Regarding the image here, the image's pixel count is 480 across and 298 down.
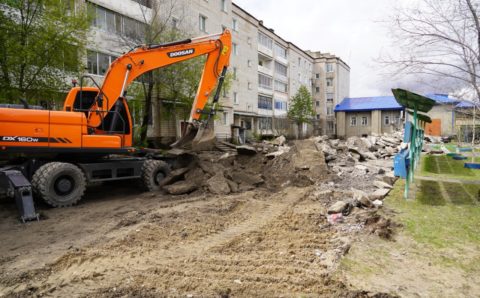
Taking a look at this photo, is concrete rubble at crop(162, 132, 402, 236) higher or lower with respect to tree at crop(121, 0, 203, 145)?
lower

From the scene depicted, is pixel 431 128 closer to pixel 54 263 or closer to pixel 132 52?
pixel 132 52

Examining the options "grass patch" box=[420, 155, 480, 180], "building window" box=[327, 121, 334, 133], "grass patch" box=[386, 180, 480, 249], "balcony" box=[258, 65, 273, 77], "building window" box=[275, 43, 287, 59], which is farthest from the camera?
"building window" box=[327, 121, 334, 133]

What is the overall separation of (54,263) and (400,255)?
500 centimetres

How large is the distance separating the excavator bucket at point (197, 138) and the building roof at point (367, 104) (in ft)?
178

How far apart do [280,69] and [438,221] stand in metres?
45.4

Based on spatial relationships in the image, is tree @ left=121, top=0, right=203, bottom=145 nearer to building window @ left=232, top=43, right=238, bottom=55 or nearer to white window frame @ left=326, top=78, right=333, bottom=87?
building window @ left=232, top=43, right=238, bottom=55

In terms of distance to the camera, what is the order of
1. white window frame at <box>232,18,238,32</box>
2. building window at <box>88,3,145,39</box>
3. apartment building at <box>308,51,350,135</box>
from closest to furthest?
building window at <box>88,3,145,39</box>, white window frame at <box>232,18,238,32</box>, apartment building at <box>308,51,350,135</box>

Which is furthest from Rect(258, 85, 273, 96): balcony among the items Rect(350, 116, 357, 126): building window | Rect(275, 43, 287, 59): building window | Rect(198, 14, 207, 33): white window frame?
Rect(350, 116, 357, 126): building window

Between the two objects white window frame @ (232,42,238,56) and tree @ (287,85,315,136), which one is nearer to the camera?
white window frame @ (232,42,238,56)

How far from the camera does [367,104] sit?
2447 inches

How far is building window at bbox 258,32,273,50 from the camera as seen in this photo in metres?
43.3

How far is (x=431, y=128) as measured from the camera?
161 ft

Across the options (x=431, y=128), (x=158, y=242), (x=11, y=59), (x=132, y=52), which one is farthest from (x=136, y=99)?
(x=431, y=128)

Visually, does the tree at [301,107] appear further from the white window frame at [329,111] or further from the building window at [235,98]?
the white window frame at [329,111]
